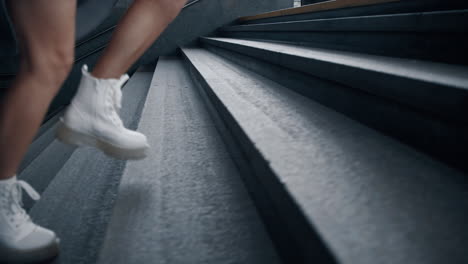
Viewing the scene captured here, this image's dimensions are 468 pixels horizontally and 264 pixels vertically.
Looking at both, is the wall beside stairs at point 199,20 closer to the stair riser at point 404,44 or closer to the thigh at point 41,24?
the stair riser at point 404,44

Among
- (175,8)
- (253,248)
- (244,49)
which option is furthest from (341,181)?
(244,49)

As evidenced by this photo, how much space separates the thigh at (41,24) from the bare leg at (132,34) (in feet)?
0.50

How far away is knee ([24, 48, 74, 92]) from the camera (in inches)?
22.0

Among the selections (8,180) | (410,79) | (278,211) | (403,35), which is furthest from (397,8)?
(8,180)

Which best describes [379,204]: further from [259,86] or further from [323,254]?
[259,86]

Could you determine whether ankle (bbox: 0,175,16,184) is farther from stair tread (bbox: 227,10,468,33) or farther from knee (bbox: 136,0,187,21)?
stair tread (bbox: 227,10,468,33)

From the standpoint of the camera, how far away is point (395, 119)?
2.26ft

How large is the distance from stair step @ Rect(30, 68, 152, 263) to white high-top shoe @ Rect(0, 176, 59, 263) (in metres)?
0.05

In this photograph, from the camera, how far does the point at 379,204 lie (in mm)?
465

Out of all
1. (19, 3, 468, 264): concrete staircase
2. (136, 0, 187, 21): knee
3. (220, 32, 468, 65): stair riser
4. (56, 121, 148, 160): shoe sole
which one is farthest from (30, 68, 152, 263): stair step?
(220, 32, 468, 65): stair riser

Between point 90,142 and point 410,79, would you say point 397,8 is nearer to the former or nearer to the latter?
point 410,79

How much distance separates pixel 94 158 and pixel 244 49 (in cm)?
108

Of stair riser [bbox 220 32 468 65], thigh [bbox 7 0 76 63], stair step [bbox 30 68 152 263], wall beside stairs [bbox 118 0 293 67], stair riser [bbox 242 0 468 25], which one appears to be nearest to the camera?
thigh [bbox 7 0 76 63]

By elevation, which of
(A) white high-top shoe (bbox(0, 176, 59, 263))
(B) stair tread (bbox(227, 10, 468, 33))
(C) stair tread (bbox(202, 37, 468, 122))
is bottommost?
(A) white high-top shoe (bbox(0, 176, 59, 263))
